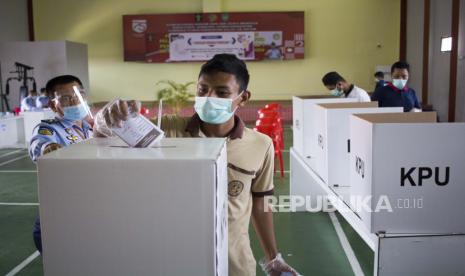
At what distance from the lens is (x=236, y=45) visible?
1170 centimetres

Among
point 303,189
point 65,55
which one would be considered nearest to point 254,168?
point 303,189

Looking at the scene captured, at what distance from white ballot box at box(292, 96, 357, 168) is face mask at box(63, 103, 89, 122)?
5.18ft

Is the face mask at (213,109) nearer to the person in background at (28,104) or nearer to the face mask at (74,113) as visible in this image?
the face mask at (74,113)

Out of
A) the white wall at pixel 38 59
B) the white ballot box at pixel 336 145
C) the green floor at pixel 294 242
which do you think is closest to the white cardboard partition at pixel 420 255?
the white ballot box at pixel 336 145

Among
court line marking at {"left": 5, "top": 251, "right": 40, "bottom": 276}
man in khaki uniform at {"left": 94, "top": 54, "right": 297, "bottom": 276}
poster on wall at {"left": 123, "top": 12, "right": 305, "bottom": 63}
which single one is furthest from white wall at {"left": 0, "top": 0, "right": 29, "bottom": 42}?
man in khaki uniform at {"left": 94, "top": 54, "right": 297, "bottom": 276}

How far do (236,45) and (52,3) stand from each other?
→ 4.89 m

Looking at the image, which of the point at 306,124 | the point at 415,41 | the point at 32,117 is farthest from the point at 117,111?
the point at 415,41

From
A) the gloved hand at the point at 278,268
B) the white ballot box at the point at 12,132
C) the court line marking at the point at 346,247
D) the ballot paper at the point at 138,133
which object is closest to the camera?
the ballot paper at the point at 138,133

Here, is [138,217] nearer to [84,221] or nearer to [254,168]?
[84,221]

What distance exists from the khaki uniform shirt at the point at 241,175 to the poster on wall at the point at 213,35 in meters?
10.1

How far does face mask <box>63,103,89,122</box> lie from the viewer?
2248 mm

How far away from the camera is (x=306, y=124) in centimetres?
357

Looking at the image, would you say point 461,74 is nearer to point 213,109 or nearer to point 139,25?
point 139,25

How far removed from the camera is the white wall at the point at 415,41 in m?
10.6
